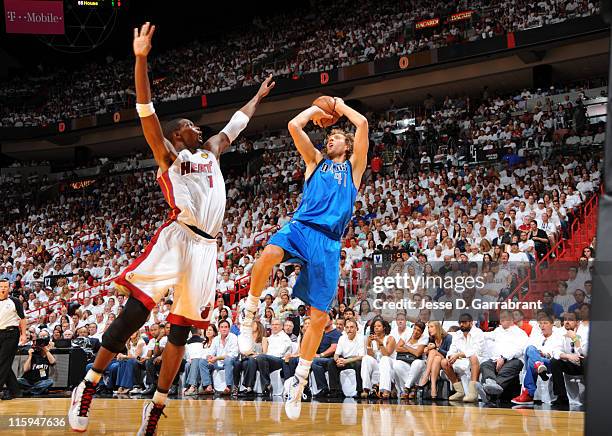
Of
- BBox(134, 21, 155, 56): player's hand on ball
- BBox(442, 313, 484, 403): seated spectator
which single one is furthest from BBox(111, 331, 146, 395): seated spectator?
BBox(134, 21, 155, 56): player's hand on ball

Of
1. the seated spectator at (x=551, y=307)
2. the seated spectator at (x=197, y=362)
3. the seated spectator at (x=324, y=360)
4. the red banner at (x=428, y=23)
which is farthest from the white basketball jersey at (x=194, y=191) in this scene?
the red banner at (x=428, y=23)

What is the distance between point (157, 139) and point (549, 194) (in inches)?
445

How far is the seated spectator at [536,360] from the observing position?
8242 mm

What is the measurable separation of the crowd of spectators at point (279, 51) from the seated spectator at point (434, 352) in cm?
1387

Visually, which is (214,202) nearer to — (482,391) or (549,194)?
(482,391)

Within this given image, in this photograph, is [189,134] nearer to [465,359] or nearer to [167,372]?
[167,372]

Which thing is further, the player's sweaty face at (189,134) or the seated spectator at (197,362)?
the seated spectator at (197,362)

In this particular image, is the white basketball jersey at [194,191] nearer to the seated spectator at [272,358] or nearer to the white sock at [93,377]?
the white sock at [93,377]

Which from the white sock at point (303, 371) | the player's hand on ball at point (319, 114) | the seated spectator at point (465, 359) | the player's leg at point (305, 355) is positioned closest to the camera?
the player's leg at point (305, 355)

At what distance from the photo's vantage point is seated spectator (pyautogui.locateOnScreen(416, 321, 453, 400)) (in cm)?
884

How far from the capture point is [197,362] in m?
10.6

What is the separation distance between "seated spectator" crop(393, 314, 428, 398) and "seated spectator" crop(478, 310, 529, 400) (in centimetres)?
87

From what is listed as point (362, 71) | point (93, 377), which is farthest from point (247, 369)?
point (362, 71)

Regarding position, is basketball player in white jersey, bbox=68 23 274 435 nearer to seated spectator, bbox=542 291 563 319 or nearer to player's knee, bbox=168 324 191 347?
player's knee, bbox=168 324 191 347
